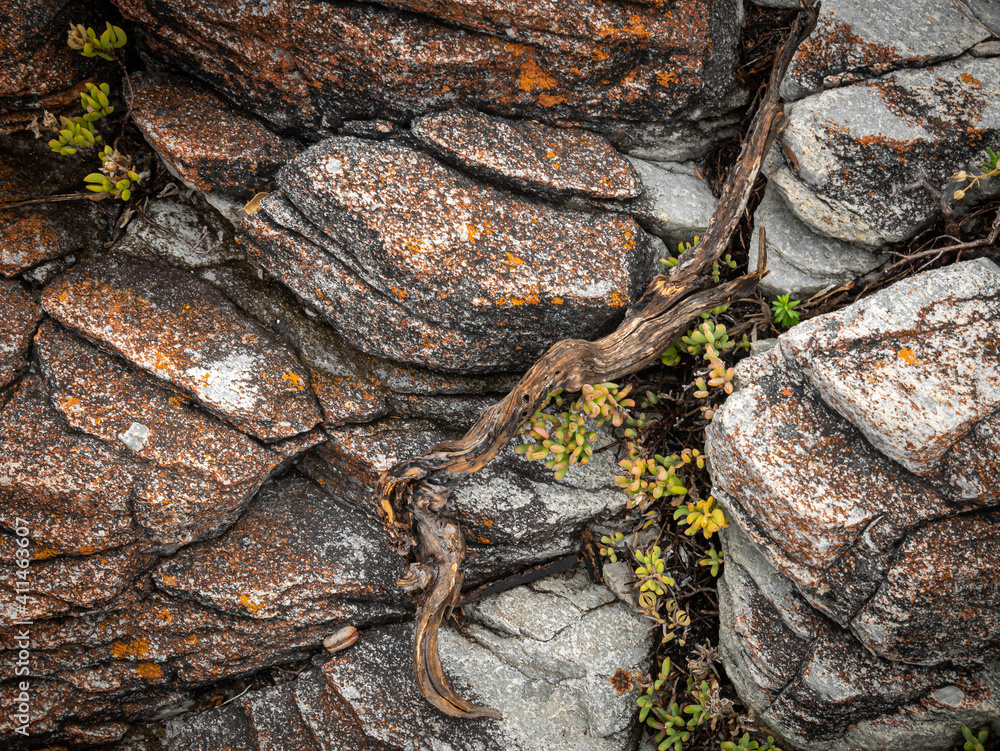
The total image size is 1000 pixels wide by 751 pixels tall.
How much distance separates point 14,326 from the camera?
4.03 metres

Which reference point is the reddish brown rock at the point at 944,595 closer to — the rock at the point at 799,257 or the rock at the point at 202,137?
the rock at the point at 799,257

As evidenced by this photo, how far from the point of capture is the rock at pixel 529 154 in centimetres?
421

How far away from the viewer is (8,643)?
13.4 ft

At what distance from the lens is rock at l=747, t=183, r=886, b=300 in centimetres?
422

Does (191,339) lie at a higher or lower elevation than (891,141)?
lower

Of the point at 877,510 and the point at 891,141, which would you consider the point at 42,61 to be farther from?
the point at 877,510

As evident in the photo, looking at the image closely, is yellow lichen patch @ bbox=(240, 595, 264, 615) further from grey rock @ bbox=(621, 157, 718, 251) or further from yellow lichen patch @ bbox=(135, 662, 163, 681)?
grey rock @ bbox=(621, 157, 718, 251)

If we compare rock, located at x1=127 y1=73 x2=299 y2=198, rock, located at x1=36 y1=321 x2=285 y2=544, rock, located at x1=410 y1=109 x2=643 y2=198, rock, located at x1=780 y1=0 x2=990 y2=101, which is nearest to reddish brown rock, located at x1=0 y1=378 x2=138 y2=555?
rock, located at x1=36 y1=321 x2=285 y2=544

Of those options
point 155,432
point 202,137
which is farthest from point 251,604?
point 202,137

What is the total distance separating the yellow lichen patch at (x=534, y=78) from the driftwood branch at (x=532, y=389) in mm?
1561

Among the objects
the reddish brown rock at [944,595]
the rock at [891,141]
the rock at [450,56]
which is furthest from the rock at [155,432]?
the rock at [891,141]

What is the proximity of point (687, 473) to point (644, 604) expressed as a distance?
1058 mm

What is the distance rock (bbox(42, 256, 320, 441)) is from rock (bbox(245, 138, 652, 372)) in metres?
0.53

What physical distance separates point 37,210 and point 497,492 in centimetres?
399
